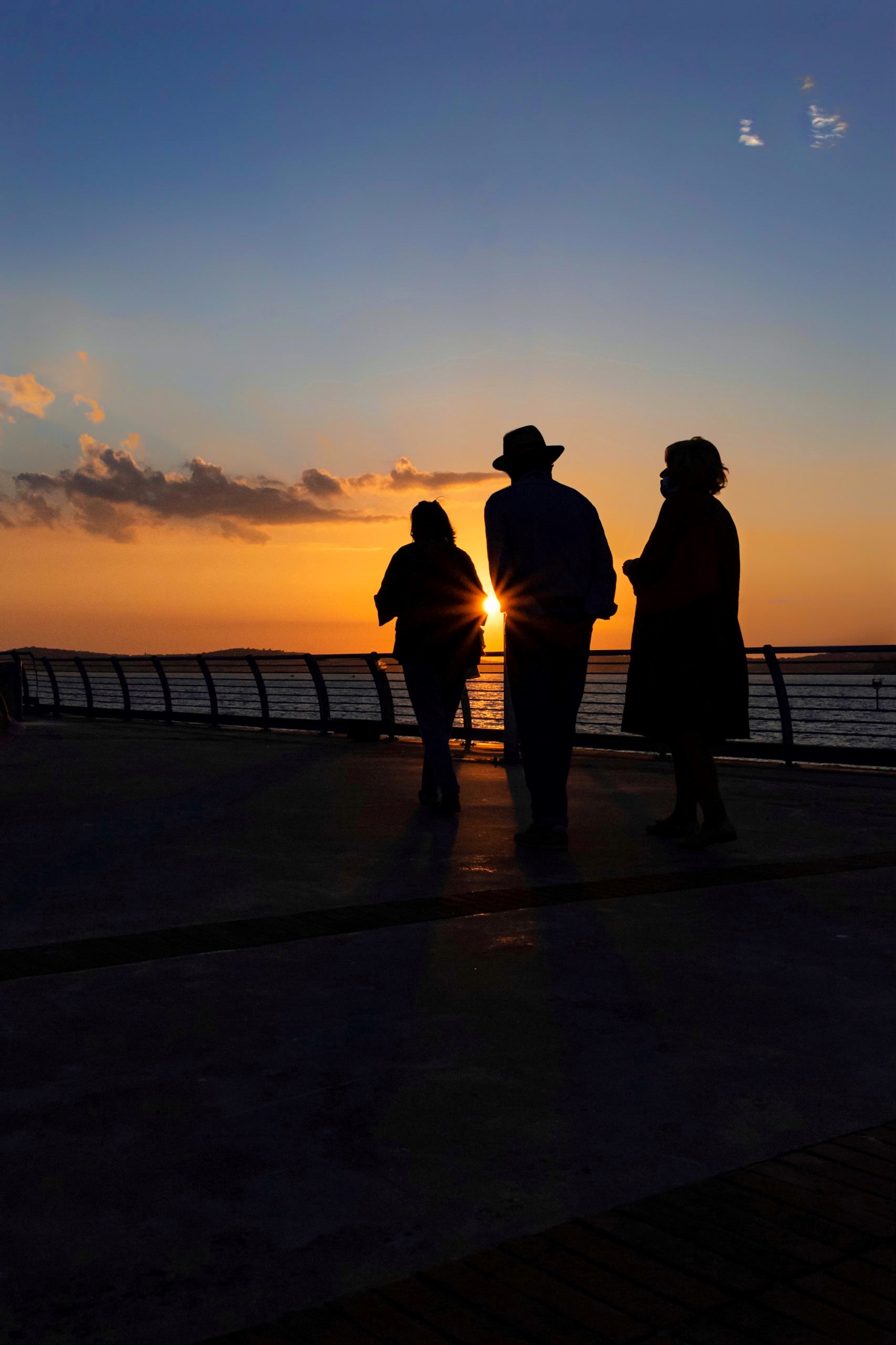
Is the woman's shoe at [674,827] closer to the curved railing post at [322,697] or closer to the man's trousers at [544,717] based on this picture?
the man's trousers at [544,717]

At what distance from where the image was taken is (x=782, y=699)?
408 inches

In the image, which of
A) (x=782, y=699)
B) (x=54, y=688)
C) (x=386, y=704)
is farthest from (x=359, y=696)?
(x=54, y=688)

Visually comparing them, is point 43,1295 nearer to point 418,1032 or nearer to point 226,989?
point 418,1032

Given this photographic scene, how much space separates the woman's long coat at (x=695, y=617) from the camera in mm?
5508

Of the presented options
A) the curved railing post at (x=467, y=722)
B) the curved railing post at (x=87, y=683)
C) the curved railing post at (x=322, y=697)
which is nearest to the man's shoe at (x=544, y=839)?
the curved railing post at (x=467, y=722)

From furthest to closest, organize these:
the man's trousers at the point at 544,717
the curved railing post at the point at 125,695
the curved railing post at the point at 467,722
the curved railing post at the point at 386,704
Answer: the curved railing post at the point at 125,695, the curved railing post at the point at 386,704, the curved railing post at the point at 467,722, the man's trousers at the point at 544,717

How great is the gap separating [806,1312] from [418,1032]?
4.46ft

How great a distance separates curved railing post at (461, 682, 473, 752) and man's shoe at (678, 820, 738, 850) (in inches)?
252

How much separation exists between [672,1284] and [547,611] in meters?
4.09

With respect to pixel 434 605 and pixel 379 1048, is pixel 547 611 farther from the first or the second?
pixel 379 1048

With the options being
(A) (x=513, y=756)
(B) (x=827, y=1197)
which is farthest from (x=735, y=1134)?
(A) (x=513, y=756)

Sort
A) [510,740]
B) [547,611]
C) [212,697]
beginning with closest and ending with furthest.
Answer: [547,611] < [510,740] < [212,697]

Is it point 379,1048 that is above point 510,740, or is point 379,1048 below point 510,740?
below

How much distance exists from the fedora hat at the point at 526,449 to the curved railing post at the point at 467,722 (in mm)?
6065
